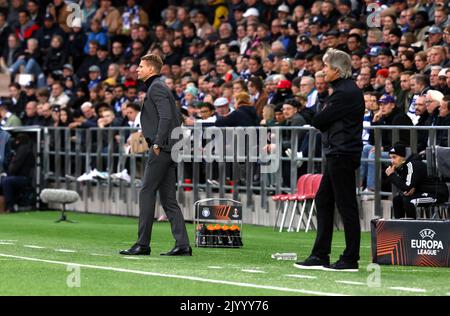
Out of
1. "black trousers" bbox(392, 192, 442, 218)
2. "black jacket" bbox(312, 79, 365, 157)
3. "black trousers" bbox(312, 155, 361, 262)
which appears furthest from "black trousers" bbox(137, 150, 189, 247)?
"black trousers" bbox(392, 192, 442, 218)

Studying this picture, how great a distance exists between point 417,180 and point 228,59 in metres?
10.6

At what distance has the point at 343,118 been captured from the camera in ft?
45.3

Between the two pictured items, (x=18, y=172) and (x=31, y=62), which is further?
(x=31, y=62)

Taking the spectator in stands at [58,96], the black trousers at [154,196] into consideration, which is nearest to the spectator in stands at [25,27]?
the spectator in stands at [58,96]

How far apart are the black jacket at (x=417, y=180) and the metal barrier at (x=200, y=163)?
0.95 metres

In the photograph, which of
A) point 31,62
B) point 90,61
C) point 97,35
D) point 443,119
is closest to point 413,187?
point 443,119

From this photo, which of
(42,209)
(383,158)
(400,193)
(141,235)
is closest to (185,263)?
(141,235)

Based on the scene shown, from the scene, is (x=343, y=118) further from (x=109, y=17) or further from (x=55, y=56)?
(x=55, y=56)

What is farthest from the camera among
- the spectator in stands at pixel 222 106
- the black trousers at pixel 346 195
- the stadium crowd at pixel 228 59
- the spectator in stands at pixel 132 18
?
the spectator in stands at pixel 132 18

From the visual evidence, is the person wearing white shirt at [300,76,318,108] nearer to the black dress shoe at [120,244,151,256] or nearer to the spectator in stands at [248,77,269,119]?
the spectator in stands at [248,77,269,119]

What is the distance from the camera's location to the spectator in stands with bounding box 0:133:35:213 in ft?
94.3

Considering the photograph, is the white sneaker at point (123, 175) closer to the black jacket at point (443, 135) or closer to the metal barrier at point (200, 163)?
the metal barrier at point (200, 163)

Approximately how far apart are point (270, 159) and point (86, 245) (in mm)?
5862

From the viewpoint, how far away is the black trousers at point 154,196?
→ 16000 millimetres
